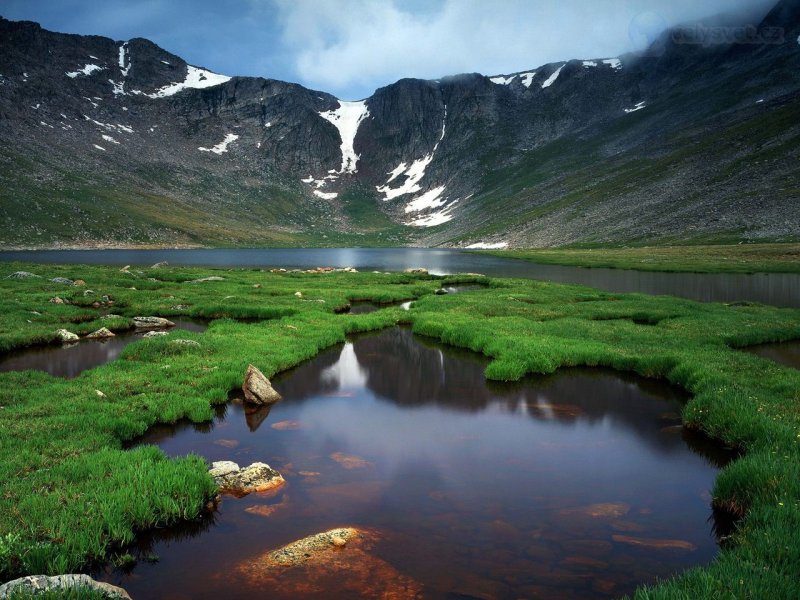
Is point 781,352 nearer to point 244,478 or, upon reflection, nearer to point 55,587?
point 244,478

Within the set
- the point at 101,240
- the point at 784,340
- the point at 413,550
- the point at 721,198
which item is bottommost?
the point at 413,550

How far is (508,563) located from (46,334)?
104 ft

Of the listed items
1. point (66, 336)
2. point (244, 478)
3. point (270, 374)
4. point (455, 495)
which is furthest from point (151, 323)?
point (455, 495)

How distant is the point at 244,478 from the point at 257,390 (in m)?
7.32

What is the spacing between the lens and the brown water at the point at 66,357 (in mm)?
24172

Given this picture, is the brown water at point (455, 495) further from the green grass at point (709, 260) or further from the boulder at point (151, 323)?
the green grass at point (709, 260)

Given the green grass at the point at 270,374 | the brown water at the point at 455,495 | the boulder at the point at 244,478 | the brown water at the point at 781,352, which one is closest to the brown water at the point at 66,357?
the green grass at the point at 270,374

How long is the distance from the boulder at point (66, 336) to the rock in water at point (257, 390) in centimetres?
1689

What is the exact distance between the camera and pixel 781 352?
90.2 ft

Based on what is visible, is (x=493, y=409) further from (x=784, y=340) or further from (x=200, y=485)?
(x=784, y=340)

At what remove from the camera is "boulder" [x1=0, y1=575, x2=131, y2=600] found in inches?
270

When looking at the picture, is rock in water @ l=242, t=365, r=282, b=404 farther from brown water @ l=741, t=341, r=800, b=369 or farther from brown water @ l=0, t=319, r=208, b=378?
brown water @ l=741, t=341, r=800, b=369

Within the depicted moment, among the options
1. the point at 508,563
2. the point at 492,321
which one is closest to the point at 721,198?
the point at 492,321

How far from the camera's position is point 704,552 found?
10180 mm
